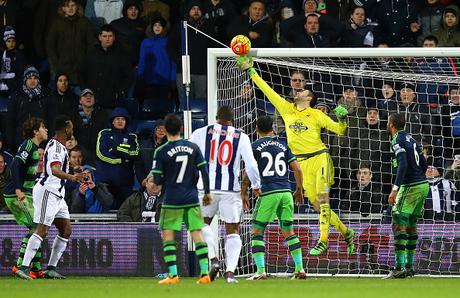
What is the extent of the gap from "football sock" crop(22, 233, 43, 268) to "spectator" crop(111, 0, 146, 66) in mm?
6239

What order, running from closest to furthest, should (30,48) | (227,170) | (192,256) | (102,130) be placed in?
(227,170) → (192,256) → (102,130) → (30,48)

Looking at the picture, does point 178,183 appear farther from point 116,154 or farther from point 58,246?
point 116,154

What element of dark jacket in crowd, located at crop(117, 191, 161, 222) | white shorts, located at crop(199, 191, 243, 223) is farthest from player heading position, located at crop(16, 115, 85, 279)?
dark jacket in crowd, located at crop(117, 191, 161, 222)

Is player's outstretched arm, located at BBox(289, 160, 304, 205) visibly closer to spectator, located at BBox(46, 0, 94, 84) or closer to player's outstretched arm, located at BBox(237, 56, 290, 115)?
player's outstretched arm, located at BBox(237, 56, 290, 115)

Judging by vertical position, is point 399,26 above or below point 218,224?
above

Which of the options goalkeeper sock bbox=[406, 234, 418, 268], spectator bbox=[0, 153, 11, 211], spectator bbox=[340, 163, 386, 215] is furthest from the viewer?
spectator bbox=[0, 153, 11, 211]

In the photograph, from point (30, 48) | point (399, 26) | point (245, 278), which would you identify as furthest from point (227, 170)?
point (30, 48)

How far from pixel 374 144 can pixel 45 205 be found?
204 inches

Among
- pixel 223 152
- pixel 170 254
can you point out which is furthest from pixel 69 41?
pixel 170 254

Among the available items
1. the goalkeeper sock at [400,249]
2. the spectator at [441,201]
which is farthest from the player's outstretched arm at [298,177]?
the spectator at [441,201]

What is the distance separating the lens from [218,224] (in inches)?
698

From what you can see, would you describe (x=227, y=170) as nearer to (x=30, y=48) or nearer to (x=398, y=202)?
(x=398, y=202)

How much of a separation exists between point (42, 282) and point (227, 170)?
9.16 ft

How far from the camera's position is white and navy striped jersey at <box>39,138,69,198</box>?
16.2 metres
